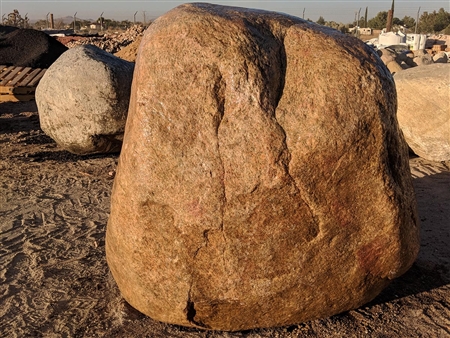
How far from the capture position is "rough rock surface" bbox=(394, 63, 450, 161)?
687cm

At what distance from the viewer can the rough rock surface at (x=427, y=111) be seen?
6.87m

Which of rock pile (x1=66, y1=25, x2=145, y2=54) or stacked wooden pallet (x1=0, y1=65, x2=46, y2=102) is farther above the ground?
rock pile (x1=66, y1=25, x2=145, y2=54)

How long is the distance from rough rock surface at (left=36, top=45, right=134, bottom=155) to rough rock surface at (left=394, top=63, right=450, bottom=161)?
374cm

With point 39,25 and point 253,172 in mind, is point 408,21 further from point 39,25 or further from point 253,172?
point 253,172

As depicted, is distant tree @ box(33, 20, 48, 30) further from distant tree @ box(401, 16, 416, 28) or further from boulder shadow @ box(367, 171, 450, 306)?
boulder shadow @ box(367, 171, 450, 306)

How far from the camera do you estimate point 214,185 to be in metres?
2.91

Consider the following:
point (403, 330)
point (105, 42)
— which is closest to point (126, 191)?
point (403, 330)

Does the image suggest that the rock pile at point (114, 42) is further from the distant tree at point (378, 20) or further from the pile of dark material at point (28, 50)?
the distant tree at point (378, 20)

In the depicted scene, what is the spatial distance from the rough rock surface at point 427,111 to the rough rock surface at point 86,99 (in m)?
3.74

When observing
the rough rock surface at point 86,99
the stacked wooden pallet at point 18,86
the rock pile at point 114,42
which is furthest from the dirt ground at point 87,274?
the rock pile at point 114,42

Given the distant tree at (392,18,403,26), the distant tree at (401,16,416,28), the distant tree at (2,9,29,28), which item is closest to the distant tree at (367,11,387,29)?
the distant tree at (392,18,403,26)

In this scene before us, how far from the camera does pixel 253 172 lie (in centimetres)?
289

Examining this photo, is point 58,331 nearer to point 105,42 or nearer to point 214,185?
point 214,185

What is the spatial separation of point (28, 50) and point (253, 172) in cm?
1272
